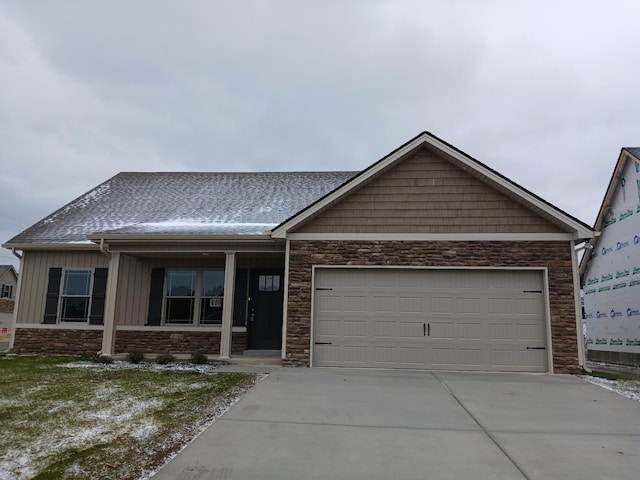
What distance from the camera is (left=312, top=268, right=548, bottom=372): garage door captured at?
31.2 ft

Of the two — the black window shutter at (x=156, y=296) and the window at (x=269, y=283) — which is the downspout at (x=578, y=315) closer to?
the window at (x=269, y=283)

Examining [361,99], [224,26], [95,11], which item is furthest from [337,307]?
[361,99]

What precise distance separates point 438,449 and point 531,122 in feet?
71.6

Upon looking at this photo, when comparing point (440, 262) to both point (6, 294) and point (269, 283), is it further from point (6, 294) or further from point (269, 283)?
point (6, 294)

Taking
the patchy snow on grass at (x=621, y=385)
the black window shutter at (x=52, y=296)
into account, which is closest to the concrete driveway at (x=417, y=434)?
the patchy snow on grass at (x=621, y=385)

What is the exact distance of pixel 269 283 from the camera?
1227 cm

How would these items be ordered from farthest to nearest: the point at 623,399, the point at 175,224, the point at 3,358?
the point at 175,224, the point at 3,358, the point at 623,399

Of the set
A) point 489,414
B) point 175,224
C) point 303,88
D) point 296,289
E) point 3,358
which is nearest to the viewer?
point 489,414

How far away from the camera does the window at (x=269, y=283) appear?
12242 mm

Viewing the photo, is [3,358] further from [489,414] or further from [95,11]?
[489,414]

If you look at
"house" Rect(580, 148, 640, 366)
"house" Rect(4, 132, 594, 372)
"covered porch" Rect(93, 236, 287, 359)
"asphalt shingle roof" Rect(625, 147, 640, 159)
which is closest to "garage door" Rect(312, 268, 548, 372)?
"house" Rect(4, 132, 594, 372)

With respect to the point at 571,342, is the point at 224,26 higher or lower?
higher

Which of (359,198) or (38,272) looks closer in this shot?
(359,198)

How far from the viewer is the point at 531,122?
22.7 meters
